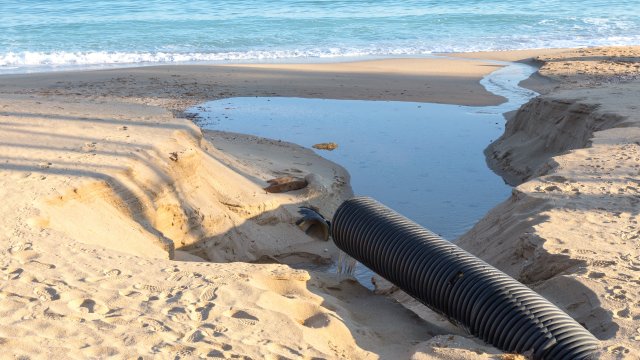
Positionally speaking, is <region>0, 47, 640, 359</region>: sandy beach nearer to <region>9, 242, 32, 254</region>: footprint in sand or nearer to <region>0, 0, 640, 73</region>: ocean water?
<region>9, 242, 32, 254</region>: footprint in sand

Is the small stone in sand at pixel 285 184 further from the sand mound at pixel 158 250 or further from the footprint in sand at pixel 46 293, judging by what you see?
the footprint in sand at pixel 46 293

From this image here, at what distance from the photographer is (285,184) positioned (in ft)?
28.6

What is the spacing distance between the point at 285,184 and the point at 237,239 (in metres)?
1.42

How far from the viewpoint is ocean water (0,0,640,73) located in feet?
71.8

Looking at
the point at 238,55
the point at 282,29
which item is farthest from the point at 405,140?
the point at 282,29

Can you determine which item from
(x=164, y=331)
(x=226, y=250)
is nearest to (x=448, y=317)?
(x=164, y=331)

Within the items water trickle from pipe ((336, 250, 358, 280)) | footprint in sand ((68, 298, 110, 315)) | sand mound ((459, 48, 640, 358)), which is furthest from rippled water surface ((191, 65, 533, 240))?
footprint in sand ((68, 298, 110, 315))

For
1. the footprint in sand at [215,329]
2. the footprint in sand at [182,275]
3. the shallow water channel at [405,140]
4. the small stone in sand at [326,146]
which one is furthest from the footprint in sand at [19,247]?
the small stone in sand at [326,146]

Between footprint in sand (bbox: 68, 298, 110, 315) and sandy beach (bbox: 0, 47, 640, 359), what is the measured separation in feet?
0.04

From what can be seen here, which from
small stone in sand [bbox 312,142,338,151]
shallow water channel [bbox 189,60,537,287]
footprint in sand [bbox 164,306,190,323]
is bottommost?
shallow water channel [bbox 189,60,537,287]

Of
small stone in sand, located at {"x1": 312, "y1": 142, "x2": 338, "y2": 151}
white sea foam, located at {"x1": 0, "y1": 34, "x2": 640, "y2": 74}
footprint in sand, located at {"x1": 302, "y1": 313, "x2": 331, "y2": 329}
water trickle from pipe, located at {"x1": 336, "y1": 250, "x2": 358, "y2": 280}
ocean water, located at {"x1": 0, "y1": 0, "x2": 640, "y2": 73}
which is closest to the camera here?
→ footprint in sand, located at {"x1": 302, "y1": 313, "x2": 331, "y2": 329}

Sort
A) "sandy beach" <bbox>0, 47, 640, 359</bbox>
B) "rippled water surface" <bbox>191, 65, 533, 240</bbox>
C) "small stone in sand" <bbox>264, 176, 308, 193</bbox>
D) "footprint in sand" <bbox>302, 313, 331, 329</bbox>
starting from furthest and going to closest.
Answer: "rippled water surface" <bbox>191, 65, 533, 240</bbox>, "small stone in sand" <bbox>264, 176, 308, 193</bbox>, "footprint in sand" <bbox>302, 313, 331, 329</bbox>, "sandy beach" <bbox>0, 47, 640, 359</bbox>

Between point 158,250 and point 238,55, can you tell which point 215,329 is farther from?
point 238,55

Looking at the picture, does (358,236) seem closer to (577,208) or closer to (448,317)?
(448,317)
